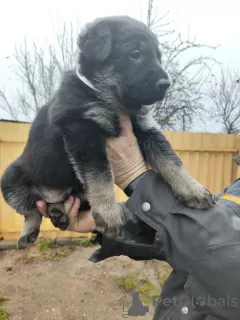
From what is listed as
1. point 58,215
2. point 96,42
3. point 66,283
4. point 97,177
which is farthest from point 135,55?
point 66,283

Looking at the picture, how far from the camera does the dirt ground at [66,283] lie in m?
4.35

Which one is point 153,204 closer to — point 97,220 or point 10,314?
point 97,220

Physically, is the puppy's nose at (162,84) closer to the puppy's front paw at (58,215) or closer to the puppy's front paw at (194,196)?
the puppy's front paw at (194,196)

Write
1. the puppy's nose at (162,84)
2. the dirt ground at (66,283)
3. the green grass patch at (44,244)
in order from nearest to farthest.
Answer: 1. the puppy's nose at (162,84)
2. the dirt ground at (66,283)
3. the green grass patch at (44,244)

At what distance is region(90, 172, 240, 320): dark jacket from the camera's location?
49.4 inches

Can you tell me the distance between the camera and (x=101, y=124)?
6.39 feet

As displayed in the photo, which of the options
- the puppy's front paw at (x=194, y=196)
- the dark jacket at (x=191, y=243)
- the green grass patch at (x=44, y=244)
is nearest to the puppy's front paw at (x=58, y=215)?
the dark jacket at (x=191, y=243)

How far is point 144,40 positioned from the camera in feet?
6.63

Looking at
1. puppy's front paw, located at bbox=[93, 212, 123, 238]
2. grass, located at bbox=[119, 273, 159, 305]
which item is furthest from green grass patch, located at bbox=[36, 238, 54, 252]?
puppy's front paw, located at bbox=[93, 212, 123, 238]

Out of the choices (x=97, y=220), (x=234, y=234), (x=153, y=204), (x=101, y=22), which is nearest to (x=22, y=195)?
(x=97, y=220)

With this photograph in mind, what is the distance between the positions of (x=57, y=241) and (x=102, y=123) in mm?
4708

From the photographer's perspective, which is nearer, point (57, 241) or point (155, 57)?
point (155, 57)

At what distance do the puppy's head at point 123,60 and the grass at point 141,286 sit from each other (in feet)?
11.5

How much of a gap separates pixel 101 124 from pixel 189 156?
5049mm
